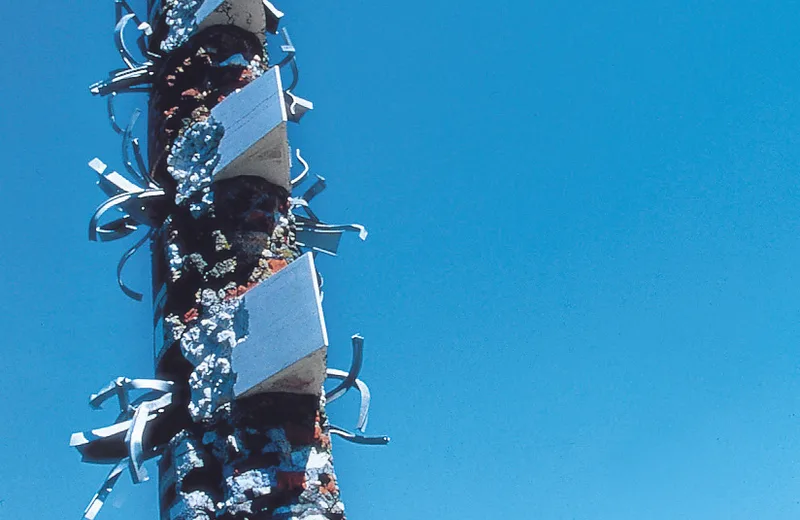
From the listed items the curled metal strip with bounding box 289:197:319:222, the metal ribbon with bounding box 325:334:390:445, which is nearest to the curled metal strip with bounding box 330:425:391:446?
the metal ribbon with bounding box 325:334:390:445

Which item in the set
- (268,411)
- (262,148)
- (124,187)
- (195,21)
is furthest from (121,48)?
(268,411)

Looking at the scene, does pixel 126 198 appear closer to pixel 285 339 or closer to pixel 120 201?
pixel 120 201

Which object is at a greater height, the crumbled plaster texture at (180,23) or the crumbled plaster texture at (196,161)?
the crumbled plaster texture at (180,23)

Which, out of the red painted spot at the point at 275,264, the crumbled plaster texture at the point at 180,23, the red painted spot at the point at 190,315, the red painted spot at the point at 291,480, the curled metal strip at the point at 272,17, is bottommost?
the red painted spot at the point at 291,480

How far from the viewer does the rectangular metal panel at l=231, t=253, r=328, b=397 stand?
2.95 metres

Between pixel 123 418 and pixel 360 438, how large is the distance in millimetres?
931

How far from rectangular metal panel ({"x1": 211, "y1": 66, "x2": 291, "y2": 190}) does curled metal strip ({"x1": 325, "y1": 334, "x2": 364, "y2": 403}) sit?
80 cm

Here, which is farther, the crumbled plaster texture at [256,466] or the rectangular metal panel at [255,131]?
the rectangular metal panel at [255,131]

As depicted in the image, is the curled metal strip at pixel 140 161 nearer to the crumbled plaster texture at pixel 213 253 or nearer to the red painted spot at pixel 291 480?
the crumbled plaster texture at pixel 213 253

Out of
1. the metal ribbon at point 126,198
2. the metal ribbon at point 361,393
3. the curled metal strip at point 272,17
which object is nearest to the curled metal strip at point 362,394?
the metal ribbon at point 361,393

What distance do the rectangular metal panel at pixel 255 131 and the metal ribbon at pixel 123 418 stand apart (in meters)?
0.88

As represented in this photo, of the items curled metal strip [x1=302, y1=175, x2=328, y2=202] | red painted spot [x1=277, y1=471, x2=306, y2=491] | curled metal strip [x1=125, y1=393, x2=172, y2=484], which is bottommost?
red painted spot [x1=277, y1=471, x2=306, y2=491]

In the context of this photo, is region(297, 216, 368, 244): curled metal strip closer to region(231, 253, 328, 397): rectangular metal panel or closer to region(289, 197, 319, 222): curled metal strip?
region(289, 197, 319, 222): curled metal strip

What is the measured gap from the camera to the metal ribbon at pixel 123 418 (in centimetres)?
310
